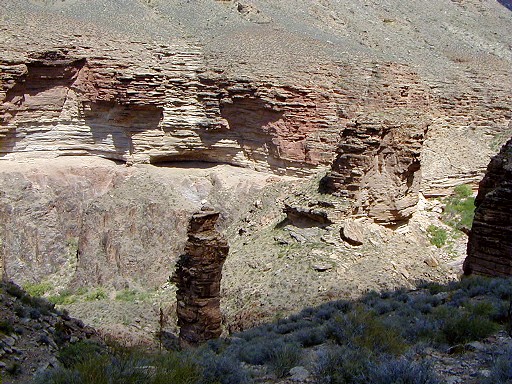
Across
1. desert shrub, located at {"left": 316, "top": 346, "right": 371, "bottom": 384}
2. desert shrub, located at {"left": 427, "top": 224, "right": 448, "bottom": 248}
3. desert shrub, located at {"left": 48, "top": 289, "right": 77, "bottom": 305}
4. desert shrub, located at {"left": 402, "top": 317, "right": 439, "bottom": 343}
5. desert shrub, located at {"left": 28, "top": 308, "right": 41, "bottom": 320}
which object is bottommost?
desert shrub, located at {"left": 48, "top": 289, "right": 77, "bottom": 305}

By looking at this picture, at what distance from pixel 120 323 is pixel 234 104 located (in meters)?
15.2

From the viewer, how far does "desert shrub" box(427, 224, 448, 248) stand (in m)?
27.1

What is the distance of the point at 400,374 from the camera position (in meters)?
6.67

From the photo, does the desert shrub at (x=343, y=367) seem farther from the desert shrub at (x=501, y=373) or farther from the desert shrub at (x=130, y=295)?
the desert shrub at (x=130, y=295)

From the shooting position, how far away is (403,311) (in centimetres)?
1164

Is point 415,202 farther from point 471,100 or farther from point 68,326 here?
point 68,326

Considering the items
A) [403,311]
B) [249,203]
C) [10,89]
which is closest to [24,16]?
[10,89]

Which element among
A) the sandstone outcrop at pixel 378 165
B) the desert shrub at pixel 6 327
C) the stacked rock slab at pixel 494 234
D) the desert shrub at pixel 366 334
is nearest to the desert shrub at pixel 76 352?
the desert shrub at pixel 6 327

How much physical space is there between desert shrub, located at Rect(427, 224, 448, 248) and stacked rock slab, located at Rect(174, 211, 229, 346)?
12.4 m

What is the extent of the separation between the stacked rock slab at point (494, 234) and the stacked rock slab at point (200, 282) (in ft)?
23.2

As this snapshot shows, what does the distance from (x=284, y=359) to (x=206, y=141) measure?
26874 millimetres

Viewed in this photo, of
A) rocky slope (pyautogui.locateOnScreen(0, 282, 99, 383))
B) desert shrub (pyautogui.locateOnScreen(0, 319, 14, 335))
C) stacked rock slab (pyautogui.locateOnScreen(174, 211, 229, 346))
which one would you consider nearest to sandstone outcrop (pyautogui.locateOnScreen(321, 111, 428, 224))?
stacked rock slab (pyautogui.locateOnScreen(174, 211, 229, 346))

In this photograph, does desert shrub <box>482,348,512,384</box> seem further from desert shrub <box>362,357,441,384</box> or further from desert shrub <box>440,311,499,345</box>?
desert shrub <box>440,311,499,345</box>

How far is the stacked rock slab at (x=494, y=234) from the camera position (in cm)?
1366
